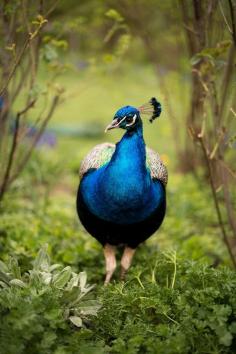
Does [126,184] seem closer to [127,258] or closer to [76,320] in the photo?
[127,258]

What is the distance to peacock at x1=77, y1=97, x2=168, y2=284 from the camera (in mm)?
3020

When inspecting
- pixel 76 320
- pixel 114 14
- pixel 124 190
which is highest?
pixel 114 14

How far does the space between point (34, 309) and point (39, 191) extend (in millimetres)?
3413

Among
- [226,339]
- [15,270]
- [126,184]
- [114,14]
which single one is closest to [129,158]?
[126,184]

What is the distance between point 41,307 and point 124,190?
921 mm

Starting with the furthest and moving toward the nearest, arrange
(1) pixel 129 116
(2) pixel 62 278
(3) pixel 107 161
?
(3) pixel 107 161, (1) pixel 129 116, (2) pixel 62 278

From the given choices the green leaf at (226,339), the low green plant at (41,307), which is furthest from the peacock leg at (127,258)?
the green leaf at (226,339)

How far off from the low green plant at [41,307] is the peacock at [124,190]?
1.50ft

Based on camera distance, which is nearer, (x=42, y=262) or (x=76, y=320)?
(x=76, y=320)

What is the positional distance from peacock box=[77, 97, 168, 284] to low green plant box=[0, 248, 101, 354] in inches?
18.0

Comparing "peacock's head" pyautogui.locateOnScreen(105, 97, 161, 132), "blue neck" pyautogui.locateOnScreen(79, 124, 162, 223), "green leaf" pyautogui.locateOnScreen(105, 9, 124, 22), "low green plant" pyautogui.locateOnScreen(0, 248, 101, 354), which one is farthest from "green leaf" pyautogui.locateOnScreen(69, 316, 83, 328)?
"green leaf" pyautogui.locateOnScreen(105, 9, 124, 22)

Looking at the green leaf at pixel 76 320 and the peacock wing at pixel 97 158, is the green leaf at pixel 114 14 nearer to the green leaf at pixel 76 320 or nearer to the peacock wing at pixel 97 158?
the peacock wing at pixel 97 158

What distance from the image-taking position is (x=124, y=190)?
119 inches

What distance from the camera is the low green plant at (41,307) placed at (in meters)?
2.16
